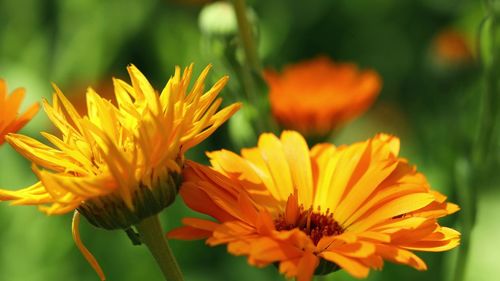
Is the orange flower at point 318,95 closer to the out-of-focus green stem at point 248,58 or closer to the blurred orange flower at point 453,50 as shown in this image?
the out-of-focus green stem at point 248,58

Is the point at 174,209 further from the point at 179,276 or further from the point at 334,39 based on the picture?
the point at 179,276

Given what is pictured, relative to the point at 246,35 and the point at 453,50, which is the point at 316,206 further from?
the point at 453,50

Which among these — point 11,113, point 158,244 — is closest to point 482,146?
point 158,244

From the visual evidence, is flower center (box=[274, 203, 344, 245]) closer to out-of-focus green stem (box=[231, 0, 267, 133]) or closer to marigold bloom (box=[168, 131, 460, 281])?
marigold bloom (box=[168, 131, 460, 281])

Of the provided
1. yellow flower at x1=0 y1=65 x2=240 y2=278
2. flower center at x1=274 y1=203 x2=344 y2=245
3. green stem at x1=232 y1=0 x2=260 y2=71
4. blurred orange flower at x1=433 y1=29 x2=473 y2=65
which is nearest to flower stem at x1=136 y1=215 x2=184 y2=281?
yellow flower at x1=0 y1=65 x2=240 y2=278

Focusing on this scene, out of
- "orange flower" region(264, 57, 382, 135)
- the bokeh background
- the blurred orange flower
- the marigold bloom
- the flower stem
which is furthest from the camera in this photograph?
the blurred orange flower

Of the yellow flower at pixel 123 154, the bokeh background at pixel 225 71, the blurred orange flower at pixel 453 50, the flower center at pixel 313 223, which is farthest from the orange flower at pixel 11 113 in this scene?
the blurred orange flower at pixel 453 50
